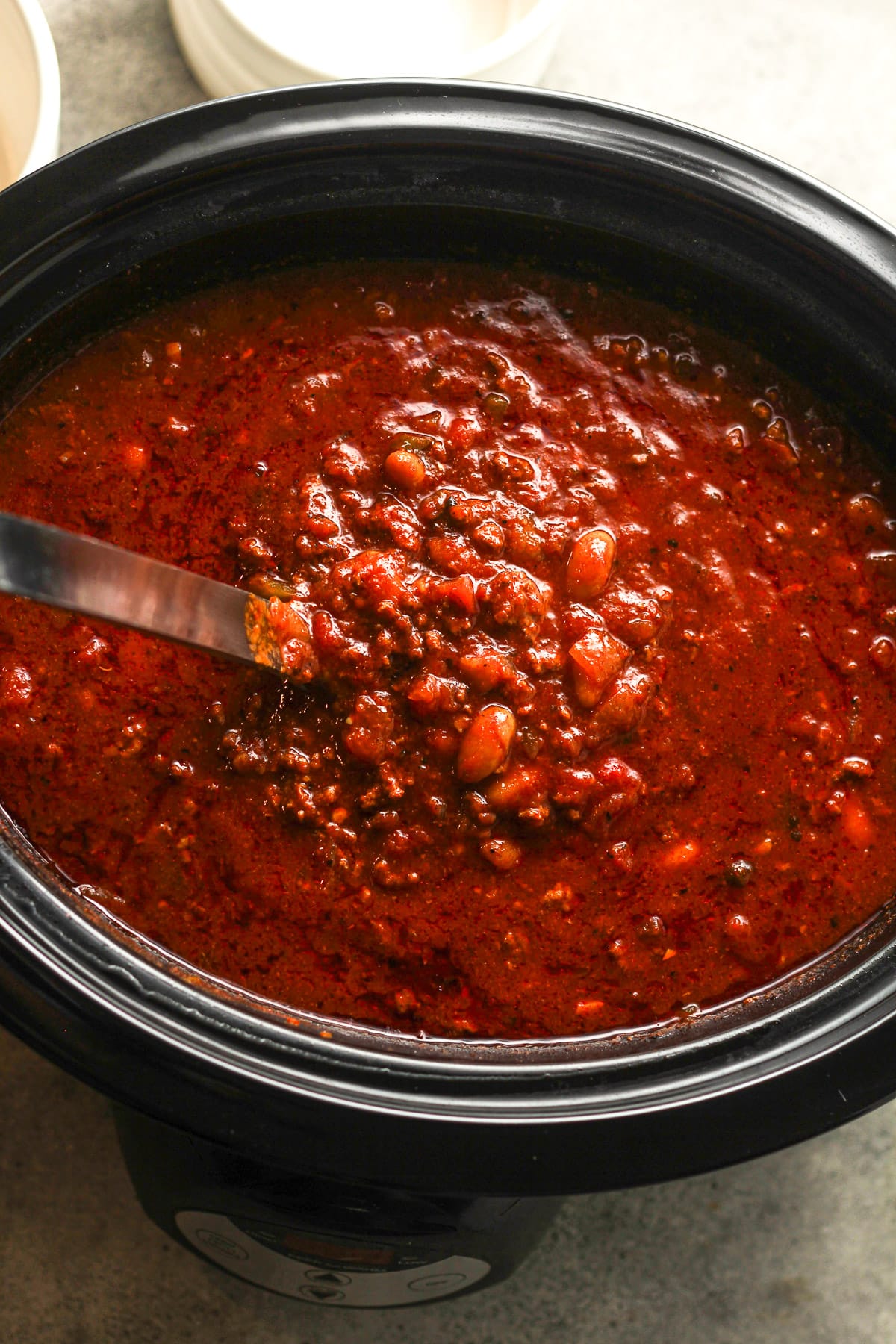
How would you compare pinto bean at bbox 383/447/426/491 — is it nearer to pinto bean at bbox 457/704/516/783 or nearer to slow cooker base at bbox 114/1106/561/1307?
pinto bean at bbox 457/704/516/783

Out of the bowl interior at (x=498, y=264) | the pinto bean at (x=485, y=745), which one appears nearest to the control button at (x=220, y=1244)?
the bowl interior at (x=498, y=264)

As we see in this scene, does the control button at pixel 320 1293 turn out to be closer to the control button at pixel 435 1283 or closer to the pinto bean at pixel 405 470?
the control button at pixel 435 1283

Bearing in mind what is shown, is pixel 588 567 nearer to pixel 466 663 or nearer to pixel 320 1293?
pixel 466 663

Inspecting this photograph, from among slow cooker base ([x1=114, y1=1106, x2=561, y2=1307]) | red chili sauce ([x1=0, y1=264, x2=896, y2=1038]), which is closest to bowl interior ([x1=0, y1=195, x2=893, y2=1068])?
red chili sauce ([x1=0, y1=264, x2=896, y2=1038])

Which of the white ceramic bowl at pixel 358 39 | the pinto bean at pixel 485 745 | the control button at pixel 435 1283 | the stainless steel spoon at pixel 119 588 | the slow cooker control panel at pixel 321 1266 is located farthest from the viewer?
the white ceramic bowl at pixel 358 39

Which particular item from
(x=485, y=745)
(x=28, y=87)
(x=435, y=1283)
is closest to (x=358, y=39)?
(x=28, y=87)

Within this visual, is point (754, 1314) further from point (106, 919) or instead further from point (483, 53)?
point (483, 53)
